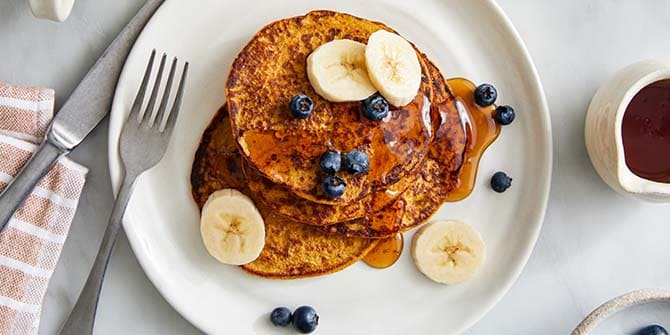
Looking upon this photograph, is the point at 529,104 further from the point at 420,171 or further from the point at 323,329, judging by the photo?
the point at 323,329

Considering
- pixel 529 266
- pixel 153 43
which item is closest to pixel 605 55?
pixel 529 266

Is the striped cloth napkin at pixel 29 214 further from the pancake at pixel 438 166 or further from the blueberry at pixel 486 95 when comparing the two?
the blueberry at pixel 486 95

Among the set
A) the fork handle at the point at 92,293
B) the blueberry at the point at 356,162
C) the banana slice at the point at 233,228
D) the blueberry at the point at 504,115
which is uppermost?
the blueberry at the point at 504,115

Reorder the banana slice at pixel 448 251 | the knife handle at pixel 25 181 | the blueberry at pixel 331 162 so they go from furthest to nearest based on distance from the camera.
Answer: the banana slice at pixel 448 251
the knife handle at pixel 25 181
the blueberry at pixel 331 162

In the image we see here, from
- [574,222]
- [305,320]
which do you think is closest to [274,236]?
[305,320]

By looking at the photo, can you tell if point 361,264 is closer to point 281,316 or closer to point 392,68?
point 281,316

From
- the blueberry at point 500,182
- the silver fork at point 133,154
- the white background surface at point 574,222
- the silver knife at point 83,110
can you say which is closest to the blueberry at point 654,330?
the white background surface at point 574,222
